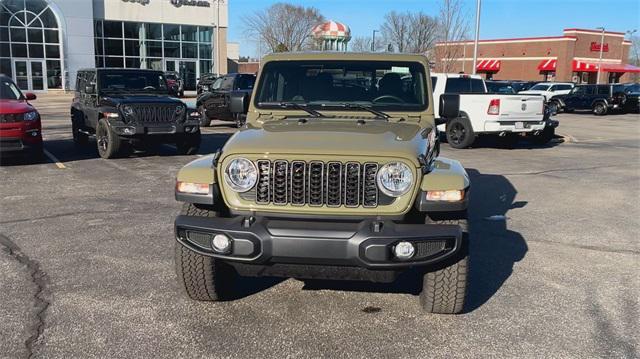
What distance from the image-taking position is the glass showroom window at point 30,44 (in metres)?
37.5

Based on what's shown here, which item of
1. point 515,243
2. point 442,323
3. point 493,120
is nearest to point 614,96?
point 493,120

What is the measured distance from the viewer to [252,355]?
3.52 meters

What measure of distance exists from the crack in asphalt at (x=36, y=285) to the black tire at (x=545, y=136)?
43.0 feet

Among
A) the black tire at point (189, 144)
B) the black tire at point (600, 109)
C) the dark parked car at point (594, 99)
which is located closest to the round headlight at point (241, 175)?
the black tire at point (189, 144)

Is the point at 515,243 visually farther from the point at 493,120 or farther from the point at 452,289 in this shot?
the point at 493,120

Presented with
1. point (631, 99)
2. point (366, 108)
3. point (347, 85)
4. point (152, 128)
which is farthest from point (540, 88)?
point (366, 108)

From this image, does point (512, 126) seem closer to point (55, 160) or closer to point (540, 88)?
point (55, 160)

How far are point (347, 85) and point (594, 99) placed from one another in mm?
29369

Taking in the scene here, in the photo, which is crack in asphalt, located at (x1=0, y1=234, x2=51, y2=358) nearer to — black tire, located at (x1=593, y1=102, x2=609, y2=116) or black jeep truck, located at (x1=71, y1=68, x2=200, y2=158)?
black jeep truck, located at (x1=71, y1=68, x2=200, y2=158)

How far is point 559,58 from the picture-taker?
59.0 meters

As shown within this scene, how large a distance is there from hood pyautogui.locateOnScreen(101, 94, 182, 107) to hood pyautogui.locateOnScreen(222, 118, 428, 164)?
7.27m

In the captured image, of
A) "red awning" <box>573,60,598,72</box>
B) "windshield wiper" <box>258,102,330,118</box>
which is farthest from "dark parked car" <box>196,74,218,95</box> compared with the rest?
"red awning" <box>573,60,598,72</box>

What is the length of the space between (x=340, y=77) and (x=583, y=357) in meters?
2.92

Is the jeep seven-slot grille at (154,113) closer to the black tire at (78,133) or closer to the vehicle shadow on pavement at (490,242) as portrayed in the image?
the black tire at (78,133)
